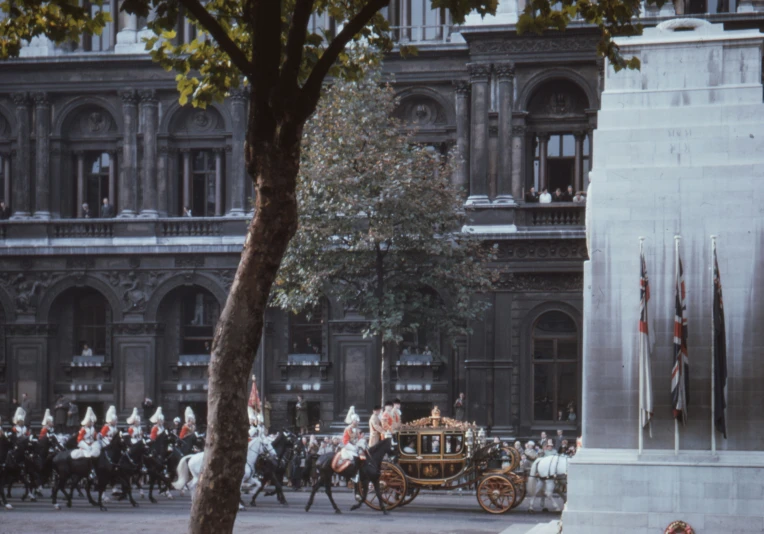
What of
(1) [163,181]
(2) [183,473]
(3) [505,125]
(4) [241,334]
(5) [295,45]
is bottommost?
(2) [183,473]

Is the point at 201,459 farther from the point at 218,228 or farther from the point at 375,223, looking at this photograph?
the point at 218,228

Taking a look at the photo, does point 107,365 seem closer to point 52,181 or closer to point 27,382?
point 27,382

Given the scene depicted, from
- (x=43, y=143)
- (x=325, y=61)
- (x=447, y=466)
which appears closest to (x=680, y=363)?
(x=325, y=61)

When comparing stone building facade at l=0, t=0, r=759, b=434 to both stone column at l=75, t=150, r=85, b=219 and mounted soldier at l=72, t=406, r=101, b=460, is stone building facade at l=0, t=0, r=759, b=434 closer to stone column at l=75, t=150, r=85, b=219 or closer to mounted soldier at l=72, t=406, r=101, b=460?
stone column at l=75, t=150, r=85, b=219

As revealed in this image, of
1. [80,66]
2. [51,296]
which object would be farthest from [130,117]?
[51,296]

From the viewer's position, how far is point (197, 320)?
46.7 m

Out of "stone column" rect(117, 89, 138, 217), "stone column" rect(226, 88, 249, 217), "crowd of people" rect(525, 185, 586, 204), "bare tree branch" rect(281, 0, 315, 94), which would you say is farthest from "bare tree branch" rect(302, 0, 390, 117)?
"stone column" rect(117, 89, 138, 217)

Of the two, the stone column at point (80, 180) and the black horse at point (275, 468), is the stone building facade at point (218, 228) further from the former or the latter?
the black horse at point (275, 468)

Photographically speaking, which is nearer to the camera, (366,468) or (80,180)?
(366,468)

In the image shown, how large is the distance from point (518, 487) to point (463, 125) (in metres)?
19.4

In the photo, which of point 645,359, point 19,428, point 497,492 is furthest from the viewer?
point 19,428

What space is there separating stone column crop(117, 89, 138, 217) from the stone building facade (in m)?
0.06

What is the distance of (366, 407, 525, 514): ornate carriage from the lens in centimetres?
Result: 2662

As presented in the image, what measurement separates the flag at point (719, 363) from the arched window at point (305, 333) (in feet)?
93.8
